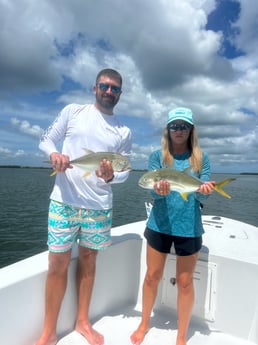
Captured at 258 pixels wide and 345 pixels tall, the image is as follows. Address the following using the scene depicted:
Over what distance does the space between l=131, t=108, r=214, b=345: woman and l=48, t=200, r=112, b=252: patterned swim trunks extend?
51 cm

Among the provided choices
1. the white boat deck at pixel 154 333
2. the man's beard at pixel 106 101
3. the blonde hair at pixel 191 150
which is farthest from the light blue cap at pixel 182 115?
the white boat deck at pixel 154 333

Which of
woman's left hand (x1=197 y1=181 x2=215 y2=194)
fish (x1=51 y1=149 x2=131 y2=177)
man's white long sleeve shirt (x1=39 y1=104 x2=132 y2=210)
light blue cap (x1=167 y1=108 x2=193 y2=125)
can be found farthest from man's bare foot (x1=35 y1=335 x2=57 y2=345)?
light blue cap (x1=167 y1=108 x2=193 y2=125)

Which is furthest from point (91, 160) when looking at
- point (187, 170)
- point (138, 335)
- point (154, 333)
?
point (154, 333)

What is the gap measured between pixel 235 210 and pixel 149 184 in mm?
22093

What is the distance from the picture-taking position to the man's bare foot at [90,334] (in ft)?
9.98

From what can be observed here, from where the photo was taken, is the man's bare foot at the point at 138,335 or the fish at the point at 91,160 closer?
the fish at the point at 91,160

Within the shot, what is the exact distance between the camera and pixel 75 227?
2.80 m

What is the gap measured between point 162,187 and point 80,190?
822 millimetres

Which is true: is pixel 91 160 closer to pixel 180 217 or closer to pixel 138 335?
pixel 180 217

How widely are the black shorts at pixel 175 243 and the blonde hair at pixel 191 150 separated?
73 cm

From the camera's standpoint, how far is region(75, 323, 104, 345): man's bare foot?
3.04m

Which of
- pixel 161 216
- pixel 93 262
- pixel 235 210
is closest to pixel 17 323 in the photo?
pixel 93 262

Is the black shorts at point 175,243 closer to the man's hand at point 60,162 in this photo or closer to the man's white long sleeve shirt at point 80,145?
the man's white long sleeve shirt at point 80,145

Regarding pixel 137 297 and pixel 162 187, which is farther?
pixel 137 297
